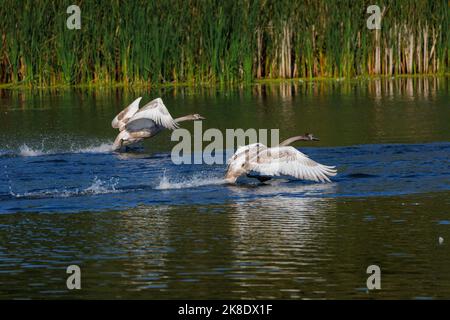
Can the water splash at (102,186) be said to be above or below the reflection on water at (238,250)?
above

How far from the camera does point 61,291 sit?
9141 mm

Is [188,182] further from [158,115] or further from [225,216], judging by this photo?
[158,115]

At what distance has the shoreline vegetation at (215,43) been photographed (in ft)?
94.8

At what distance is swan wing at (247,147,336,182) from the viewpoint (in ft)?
48.5

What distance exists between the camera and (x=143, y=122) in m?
19.4

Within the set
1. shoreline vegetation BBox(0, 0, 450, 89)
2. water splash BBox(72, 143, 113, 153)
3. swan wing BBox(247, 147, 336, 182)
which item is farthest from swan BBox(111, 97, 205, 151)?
shoreline vegetation BBox(0, 0, 450, 89)

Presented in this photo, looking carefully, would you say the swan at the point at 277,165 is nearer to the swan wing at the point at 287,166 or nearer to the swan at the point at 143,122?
the swan wing at the point at 287,166

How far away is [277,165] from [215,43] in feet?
47.8

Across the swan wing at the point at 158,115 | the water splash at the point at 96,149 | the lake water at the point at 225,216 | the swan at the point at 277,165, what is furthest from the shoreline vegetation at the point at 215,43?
the swan at the point at 277,165

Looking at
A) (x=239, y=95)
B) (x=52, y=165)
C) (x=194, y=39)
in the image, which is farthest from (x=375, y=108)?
(x=52, y=165)

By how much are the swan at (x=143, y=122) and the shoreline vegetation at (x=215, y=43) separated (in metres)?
8.92
